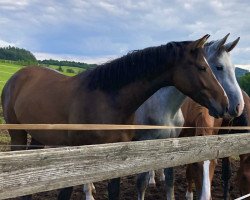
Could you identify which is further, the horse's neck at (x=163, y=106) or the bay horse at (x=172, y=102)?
the horse's neck at (x=163, y=106)

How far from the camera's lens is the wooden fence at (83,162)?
Result: 1.73 m

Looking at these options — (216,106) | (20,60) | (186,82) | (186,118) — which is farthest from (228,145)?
(20,60)

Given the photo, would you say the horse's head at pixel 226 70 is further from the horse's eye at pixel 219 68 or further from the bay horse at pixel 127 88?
the bay horse at pixel 127 88

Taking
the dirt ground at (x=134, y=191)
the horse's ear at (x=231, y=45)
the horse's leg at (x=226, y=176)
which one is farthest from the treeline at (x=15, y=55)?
the horse's ear at (x=231, y=45)

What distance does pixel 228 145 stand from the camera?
3484mm

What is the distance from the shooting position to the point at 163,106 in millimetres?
5246

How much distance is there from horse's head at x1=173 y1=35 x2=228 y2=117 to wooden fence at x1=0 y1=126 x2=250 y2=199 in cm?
85

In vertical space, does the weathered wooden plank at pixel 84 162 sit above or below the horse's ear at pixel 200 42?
→ below

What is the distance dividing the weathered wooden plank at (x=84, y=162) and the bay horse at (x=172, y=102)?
203 centimetres

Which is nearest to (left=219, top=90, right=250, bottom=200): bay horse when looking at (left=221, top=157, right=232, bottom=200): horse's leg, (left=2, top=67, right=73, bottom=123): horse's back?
(left=221, top=157, right=232, bottom=200): horse's leg

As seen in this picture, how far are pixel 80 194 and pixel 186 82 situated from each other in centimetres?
299

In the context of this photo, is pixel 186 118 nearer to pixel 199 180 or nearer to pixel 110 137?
pixel 199 180

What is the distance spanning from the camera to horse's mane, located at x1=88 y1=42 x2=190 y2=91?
4078 mm

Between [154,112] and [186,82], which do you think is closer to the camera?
[186,82]
